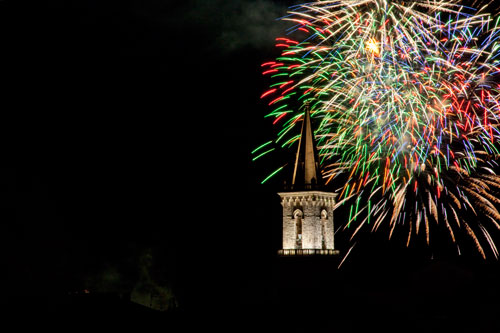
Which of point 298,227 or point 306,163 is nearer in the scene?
point 298,227

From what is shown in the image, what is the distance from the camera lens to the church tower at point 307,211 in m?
42.2

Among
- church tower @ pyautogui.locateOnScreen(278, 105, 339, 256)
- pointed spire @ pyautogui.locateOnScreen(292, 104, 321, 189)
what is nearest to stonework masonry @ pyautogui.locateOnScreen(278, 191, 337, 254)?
church tower @ pyautogui.locateOnScreen(278, 105, 339, 256)

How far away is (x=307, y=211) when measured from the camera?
42.7 m

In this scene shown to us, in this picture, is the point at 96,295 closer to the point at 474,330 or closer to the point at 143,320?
the point at 143,320

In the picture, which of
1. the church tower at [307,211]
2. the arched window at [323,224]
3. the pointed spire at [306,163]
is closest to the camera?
the church tower at [307,211]

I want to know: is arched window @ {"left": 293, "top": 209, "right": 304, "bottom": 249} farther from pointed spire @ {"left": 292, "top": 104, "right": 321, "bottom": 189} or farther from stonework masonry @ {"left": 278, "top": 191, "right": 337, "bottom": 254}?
pointed spire @ {"left": 292, "top": 104, "right": 321, "bottom": 189}

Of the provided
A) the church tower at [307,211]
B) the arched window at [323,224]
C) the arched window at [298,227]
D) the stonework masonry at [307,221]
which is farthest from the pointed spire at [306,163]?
the arched window at [323,224]

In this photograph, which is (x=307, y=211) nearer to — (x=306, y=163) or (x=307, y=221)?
(x=307, y=221)

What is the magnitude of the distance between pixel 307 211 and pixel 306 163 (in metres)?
4.08

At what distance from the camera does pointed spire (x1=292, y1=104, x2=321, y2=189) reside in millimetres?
43500

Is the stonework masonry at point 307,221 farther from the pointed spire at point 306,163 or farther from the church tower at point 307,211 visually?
the pointed spire at point 306,163

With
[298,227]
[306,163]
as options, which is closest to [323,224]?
[298,227]

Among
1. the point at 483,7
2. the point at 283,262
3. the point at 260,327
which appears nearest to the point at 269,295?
the point at 283,262

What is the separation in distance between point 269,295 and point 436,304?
511 inches
